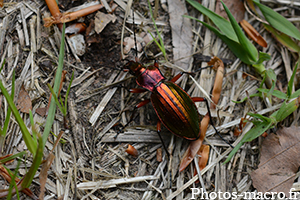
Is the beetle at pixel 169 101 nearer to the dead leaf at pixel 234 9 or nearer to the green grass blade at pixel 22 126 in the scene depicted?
the dead leaf at pixel 234 9

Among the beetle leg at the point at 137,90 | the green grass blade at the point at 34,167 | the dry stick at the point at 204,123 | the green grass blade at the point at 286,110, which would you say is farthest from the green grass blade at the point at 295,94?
the green grass blade at the point at 34,167

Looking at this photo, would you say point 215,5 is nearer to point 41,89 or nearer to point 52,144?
point 41,89

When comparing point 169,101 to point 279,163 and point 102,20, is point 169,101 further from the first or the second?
point 279,163

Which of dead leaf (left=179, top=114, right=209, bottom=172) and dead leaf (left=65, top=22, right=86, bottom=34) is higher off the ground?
dead leaf (left=65, top=22, right=86, bottom=34)

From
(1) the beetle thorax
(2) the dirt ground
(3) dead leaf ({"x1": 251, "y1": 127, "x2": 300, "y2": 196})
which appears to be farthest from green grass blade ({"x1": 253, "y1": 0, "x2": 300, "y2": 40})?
(1) the beetle thorax

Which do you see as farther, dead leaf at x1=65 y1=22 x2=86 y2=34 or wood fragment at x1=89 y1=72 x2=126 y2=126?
dead leaf at x1=65 y1=22 x2=86 y2=34

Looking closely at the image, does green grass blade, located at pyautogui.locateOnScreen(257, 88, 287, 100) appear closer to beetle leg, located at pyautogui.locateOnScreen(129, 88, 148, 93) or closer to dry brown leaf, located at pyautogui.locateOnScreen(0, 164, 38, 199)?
beetle leg, located at pyautogui.locateOnScreen(129, 88, 148, 93)
